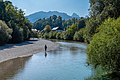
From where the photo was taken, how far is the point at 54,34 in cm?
17425

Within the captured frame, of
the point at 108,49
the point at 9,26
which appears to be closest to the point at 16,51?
the point at 9,26

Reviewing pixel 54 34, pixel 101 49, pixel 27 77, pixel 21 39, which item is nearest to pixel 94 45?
pixel 101 49

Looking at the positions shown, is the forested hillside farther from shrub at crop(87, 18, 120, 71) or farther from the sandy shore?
shrub at crop(87, 18, 120, 71)

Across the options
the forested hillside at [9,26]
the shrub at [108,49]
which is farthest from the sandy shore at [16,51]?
the shrub at [108,49]

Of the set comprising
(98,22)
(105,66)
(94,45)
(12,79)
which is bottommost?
(12,79)

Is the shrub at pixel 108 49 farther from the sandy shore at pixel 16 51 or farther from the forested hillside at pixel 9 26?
the forested hillside at pixel 9 26

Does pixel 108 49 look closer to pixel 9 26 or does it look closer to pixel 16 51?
pixel 16 51

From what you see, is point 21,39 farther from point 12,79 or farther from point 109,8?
point 12,79

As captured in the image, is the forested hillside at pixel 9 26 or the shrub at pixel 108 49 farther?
the forested hillside at pixel 9 26

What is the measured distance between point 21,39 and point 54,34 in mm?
78538

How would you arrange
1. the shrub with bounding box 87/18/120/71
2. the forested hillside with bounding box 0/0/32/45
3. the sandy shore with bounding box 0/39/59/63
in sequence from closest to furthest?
the shrub with bounding box 87/18/120/71 < the sandy shore with bounding box 0/39/59/63 < the forested hillside with bounding box 0/0/32/45

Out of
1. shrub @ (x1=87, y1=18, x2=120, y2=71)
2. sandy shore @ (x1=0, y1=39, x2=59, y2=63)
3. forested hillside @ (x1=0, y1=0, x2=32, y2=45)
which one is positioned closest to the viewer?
shrub @ (x1=87, y1=18, x2=120, y2=71)

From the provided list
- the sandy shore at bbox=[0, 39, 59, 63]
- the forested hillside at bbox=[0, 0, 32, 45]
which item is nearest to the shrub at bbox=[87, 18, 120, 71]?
the sandy shore at bbox=[0, 39, 59, 63]

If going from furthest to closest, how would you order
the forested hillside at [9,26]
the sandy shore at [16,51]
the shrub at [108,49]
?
1. the forested hillside at [9,26]
2. the sandy shore at [16,51]
3. the shrub at [108,49]
